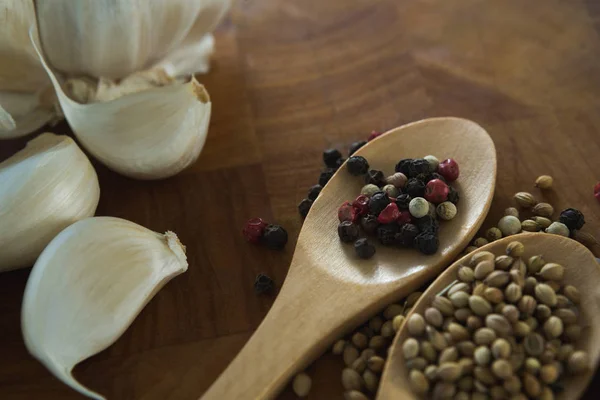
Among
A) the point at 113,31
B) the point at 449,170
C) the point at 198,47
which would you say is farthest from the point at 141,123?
the point at 449,170

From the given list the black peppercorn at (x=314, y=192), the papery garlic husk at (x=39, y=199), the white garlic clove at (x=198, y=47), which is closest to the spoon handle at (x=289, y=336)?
the black peppercorn at (x=314, y=192)

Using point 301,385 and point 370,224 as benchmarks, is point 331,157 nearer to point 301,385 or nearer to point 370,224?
point 370,224

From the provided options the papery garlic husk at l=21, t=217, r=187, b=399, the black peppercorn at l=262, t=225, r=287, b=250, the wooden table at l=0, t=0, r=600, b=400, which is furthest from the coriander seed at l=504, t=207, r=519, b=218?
the papery garlic husk at l=21, t=217, r=187, b=399

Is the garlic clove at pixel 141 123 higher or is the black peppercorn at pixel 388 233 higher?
the garlic clove at pixel 141 123

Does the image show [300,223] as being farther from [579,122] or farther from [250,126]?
[579,122]

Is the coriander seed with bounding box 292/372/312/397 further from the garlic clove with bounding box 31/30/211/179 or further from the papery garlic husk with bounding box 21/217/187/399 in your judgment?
the garlic clove with bounding box 31/30/211/179

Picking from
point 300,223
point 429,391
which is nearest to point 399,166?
point 300,223

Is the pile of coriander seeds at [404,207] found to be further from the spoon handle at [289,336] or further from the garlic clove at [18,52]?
the garlic clove at [18,52]
